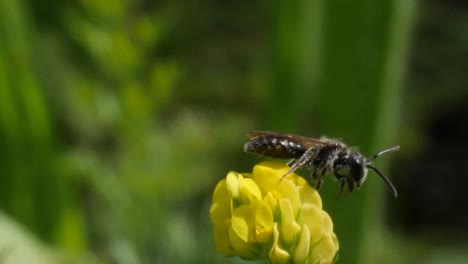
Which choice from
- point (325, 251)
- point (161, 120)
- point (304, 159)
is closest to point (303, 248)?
point (325, 251)

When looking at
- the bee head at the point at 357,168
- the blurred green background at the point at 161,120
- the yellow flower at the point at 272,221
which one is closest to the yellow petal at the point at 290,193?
the yellow flower at the point at 272,221


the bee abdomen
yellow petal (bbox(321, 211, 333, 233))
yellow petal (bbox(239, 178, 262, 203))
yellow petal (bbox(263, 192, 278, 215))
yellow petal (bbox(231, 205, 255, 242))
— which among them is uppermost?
the bee abdomen

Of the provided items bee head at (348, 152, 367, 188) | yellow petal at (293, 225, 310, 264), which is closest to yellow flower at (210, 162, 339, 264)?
yellow petal at (293, 225, 310, 264)

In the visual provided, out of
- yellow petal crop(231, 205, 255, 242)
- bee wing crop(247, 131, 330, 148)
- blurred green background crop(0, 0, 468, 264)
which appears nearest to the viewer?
yellow petal crop(231, 205, 255, 242)

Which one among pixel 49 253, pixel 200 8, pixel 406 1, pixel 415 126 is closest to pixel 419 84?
pixel 415 126

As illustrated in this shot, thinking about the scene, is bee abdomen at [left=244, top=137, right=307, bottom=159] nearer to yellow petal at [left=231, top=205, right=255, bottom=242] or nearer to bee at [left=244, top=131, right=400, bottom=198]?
bee at [left=244, top=131, right=400, bottom=198]

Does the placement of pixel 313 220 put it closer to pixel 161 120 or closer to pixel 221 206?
pixel 221 206
